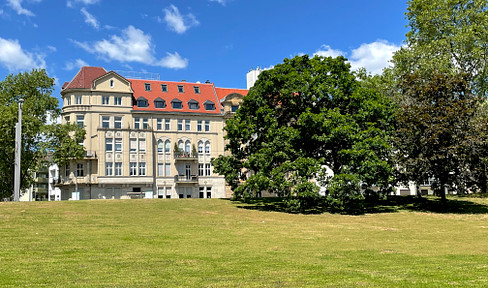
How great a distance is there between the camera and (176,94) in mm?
76375

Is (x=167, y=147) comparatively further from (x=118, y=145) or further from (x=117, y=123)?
(x=117, y=123)

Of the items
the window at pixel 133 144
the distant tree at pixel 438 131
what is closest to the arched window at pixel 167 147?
the window at pixel 133 144

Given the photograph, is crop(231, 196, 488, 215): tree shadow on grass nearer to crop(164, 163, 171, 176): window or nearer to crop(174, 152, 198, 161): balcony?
crop(174, 152, 198, 161): balcony

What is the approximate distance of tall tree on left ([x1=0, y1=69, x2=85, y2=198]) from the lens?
52875 mm

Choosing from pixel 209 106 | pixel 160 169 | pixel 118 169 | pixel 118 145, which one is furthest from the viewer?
pixel 209 106

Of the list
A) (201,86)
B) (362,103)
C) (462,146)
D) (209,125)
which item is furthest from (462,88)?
(201,86)

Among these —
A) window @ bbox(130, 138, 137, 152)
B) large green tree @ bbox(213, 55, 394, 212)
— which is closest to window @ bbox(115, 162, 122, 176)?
window @ bbox(130, 138, 137, 152)

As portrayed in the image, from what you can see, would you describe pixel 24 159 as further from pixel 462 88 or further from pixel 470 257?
pixel 470 257

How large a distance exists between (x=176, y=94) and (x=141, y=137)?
10.6 m

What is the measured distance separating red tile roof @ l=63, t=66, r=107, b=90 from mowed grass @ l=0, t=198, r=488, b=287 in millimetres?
37733

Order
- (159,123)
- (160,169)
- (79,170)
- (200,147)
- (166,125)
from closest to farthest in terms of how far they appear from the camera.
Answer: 1. (79,170)
2. (160,169)
3. (159,123)
4. (166,125)
5. (200,147)

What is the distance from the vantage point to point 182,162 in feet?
238

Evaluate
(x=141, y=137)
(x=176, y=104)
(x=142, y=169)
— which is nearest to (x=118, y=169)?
(x=142, y=169)

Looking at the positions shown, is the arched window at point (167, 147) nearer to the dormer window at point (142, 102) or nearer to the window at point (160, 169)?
the window at point (160, 169)
